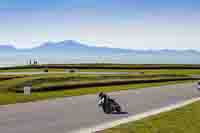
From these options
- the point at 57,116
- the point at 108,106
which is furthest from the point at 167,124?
the point at 57,116

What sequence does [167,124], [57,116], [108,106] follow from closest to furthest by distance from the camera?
[167,124] < [57,116] < [108,106]

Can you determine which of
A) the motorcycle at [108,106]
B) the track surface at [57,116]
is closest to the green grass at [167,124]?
the track surface at [57,116]

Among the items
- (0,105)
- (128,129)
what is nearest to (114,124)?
(128,129)

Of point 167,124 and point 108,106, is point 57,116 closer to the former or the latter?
point 108,106

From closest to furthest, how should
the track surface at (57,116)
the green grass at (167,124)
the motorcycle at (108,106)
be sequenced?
1. the green grass at (167,124)
2. the track surface at (57,116)
3. the motorcycle at (108,106)

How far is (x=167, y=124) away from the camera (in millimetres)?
15617

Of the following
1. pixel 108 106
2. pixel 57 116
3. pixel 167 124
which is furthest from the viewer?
pixel 108 106

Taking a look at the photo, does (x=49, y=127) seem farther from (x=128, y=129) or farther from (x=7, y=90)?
(x=7, y=90)

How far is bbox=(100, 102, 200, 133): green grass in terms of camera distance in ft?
46.5

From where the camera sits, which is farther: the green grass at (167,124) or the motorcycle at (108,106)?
the motorcycle at (108,106)

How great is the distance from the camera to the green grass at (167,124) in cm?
1417

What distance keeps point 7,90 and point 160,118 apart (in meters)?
20.8

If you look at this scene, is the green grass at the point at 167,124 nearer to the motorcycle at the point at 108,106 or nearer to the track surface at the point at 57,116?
the track surface at the point at 57,116

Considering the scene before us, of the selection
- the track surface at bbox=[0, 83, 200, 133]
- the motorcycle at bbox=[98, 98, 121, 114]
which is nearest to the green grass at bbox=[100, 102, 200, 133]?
the track surface at bbox=[0, 83, 200, 133]
